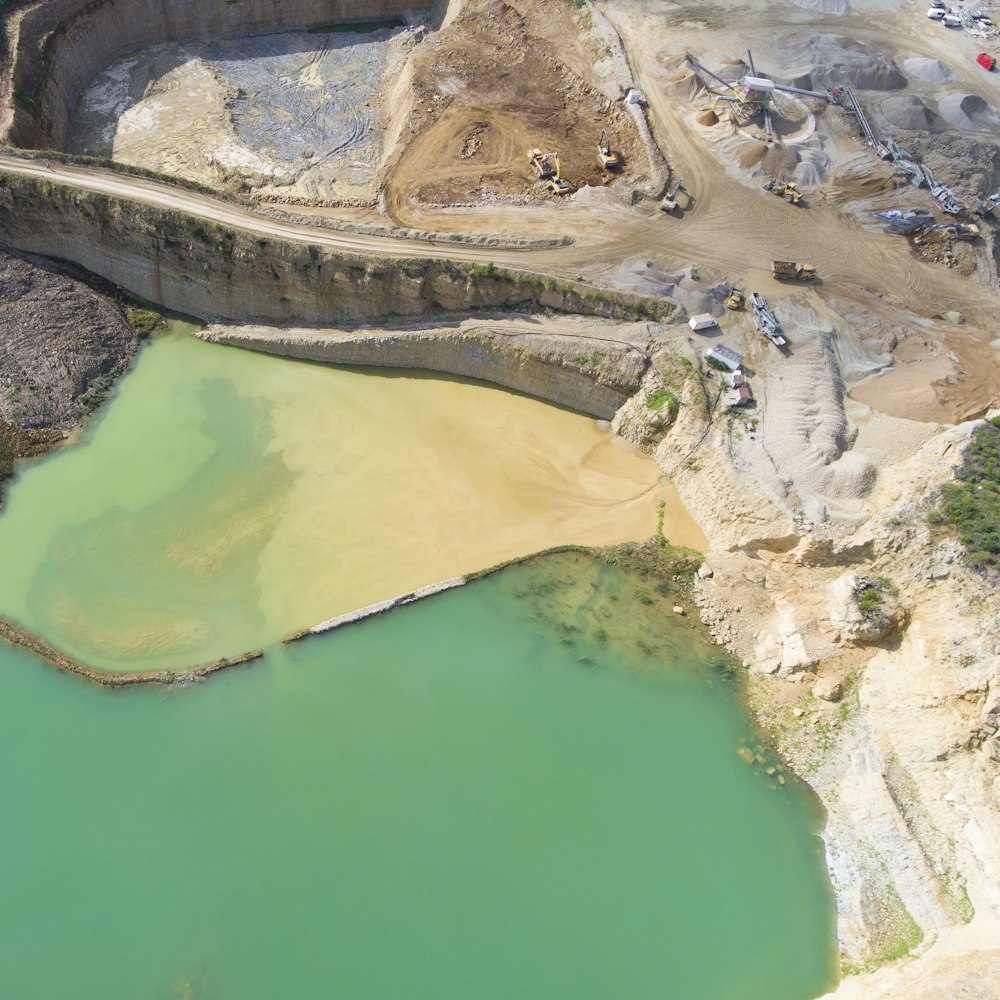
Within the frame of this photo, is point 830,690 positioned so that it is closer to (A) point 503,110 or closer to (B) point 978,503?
(B) point 978,503

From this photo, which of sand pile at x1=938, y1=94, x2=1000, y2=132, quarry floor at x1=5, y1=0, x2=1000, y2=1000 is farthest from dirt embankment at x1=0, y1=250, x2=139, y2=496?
sand pile at x1=938, y1=94, x2=1000, y2=132

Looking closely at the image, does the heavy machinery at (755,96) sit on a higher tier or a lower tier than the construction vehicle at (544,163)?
higher

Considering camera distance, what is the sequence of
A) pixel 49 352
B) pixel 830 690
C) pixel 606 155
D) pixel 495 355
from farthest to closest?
pixel 606 155 < pixel 495 355 < pixel 49 352 < pixel 830 690

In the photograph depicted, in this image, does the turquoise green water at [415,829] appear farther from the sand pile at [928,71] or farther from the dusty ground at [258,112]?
the sand pile at [928,71]

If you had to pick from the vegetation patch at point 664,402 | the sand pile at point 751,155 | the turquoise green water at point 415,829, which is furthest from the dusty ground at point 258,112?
the turquoise green water at point 415,829

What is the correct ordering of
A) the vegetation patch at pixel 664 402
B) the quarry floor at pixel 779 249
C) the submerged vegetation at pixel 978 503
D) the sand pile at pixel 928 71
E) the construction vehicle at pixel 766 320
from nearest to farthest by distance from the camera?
the quarry floor at pixel 779 249, the submerged vegetation at pixel 978 503, the vegetation patch at pixel 664 402, the construction vehicle at pixel 766 320, the sand pile at pixel 928 71

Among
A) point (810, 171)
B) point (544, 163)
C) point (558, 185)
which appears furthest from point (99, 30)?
point (810, 171)

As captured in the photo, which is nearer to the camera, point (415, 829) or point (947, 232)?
point (415, 829)

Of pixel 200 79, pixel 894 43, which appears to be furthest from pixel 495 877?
pixel 894 43
